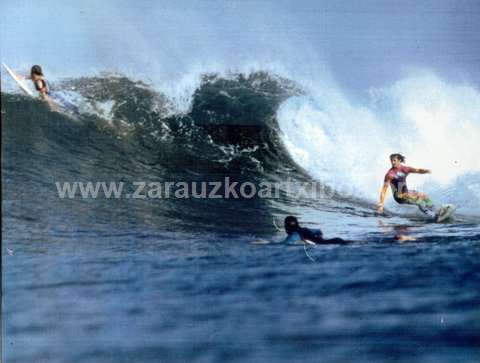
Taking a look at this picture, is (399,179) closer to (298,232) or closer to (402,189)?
(402,189)

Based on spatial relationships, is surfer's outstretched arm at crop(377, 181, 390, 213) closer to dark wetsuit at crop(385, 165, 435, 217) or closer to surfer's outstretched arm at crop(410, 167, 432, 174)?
dark wetsuit at crop(385, 165, 435, 217)

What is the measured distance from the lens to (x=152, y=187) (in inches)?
110

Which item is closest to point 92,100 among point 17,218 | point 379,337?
point 17,218

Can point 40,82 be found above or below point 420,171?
above

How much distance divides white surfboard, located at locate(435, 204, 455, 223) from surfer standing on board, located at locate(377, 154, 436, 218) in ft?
0.11

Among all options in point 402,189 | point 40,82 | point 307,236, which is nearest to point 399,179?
point 402,189

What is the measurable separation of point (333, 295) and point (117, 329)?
3.40 feet

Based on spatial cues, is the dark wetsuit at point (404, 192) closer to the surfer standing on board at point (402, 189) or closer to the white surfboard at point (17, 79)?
the surfer standing on board at point (402, 189)

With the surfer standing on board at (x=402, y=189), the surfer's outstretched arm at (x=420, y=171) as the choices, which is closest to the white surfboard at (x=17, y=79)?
the surfer standing on board at (x=402, y=189)

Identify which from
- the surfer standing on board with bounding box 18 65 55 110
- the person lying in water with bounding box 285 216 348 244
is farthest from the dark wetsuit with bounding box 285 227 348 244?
the surfer standing on board with bounding box 18 65 55 110

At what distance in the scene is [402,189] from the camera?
309 cm

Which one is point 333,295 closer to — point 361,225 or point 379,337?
point 379,337

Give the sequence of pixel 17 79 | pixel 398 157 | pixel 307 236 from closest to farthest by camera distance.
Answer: pixel 17 79 < pixel 307 236 < pixel 398 157

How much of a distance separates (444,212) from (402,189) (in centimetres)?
29
